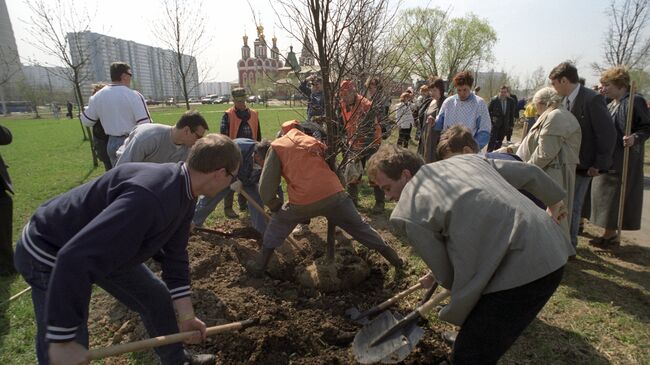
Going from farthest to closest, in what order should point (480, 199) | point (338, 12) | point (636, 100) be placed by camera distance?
point (636, 100), point (338, 12), point (480, 199)

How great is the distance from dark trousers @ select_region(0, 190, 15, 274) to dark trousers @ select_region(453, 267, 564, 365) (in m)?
4.65

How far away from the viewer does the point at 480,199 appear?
171 cm

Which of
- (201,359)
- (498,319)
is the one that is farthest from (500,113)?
(201,359)

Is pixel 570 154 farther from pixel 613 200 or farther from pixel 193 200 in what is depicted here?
pixel 193 200

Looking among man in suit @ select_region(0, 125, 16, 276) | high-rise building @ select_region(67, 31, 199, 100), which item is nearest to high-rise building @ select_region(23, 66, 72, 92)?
high-rise building @ select_region(67, 31, 199, 100)

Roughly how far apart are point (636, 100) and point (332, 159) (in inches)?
146

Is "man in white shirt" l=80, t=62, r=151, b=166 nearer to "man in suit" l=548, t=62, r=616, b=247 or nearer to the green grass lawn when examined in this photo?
the green grass lawn

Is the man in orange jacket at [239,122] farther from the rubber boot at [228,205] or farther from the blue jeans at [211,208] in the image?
the blue jeans at [211,208]

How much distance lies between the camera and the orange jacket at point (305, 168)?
131 inches

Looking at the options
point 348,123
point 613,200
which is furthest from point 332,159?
point 613,200

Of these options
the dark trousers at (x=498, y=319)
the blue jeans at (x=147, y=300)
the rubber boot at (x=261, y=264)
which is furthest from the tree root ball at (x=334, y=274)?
the dark trousers at (x=498, y=319)

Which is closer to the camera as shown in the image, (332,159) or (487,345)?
(487,345)

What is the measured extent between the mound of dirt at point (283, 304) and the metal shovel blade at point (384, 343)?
18 cm

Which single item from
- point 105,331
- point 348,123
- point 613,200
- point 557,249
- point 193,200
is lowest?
point 105,331
